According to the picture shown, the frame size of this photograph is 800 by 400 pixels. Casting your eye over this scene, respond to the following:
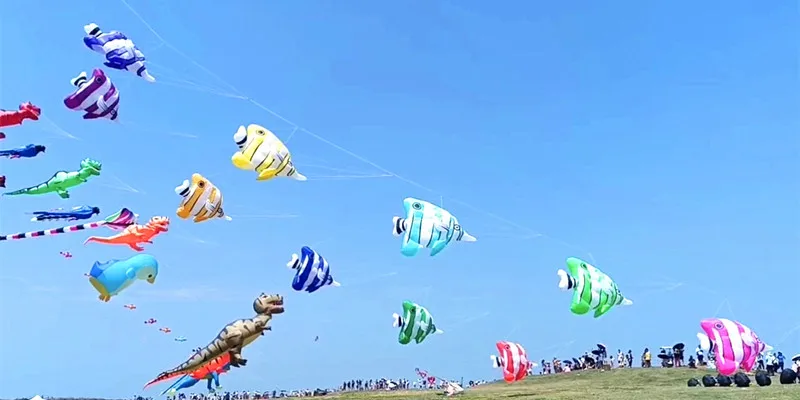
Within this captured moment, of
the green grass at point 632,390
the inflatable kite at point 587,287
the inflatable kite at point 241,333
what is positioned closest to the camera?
the inflatable kite at point 241,333

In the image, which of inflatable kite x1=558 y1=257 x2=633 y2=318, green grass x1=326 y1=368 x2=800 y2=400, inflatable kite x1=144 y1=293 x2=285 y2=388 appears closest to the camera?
inflatable kite x1=144 y1=293 x2=285 y2=388

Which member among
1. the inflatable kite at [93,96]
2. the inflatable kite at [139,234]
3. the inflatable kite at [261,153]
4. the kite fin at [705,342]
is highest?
the inflatable kite at [93,96]

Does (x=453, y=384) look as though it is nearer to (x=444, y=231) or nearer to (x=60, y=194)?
(x=444, y=231)

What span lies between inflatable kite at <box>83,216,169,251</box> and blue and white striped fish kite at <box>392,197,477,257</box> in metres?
7.79

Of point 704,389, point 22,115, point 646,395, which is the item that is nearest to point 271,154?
point 22,115

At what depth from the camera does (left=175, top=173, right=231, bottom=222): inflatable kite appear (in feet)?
80.0

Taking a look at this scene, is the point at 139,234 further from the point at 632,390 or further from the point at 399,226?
the point at 632,390

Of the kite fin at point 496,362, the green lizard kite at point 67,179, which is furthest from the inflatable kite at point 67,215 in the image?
the kite fin at point 496,362

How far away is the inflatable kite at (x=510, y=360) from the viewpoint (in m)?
28.4

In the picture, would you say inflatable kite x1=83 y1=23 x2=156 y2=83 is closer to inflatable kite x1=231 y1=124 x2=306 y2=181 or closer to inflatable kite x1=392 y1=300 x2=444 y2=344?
inflatable kite x1=231 y1=124 x2=306 y2=181

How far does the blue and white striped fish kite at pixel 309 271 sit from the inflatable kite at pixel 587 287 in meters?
7.92

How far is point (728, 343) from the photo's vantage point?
22688 millimetres

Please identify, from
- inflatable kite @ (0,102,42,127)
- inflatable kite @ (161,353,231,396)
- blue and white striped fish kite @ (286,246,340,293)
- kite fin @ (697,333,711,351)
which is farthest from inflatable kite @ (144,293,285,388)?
kite fin @ (697,333,711,351)

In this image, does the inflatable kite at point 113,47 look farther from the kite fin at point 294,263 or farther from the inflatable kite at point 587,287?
the inflatable kite at point 587,287
